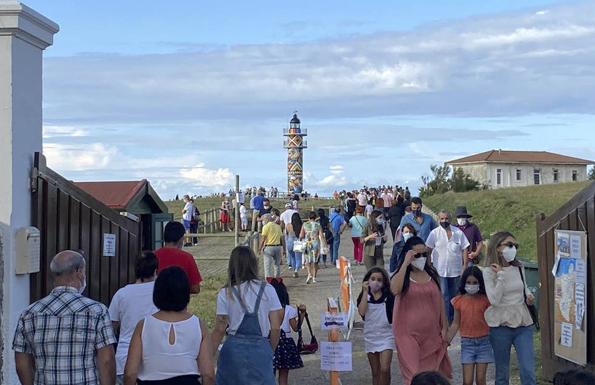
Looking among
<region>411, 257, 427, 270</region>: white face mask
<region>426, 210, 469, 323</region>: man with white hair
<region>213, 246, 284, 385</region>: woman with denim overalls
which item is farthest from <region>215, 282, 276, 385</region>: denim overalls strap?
<region>426, 210, 469, 323</region>: man with white hair

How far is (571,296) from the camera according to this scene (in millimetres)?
9344

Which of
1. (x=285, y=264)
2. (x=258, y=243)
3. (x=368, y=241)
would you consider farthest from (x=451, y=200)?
(x=368, y=241)

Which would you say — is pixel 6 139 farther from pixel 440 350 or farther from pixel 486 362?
pixel 486 362

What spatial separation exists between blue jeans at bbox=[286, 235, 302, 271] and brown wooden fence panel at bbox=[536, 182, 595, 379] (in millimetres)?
11283

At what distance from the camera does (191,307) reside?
632 inches

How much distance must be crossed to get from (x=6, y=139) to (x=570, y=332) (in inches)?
224

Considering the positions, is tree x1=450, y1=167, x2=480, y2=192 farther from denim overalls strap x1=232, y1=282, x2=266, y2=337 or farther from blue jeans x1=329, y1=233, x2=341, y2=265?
denim overalls strap x1=232, y1=282, x2=266, y2=337

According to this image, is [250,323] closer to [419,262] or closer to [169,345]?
[169,345]

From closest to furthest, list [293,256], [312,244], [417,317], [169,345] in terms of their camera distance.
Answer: [169,345]
[417,317]
[312,244]
[293,256]

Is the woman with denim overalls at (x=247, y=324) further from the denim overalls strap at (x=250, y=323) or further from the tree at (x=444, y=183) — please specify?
the tree at (x=444, y=183)

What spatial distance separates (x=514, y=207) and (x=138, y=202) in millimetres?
34663

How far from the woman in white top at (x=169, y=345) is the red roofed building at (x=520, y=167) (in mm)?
95498

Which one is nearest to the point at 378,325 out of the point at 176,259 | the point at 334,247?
the point at 176,259

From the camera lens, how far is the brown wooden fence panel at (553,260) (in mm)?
8977
